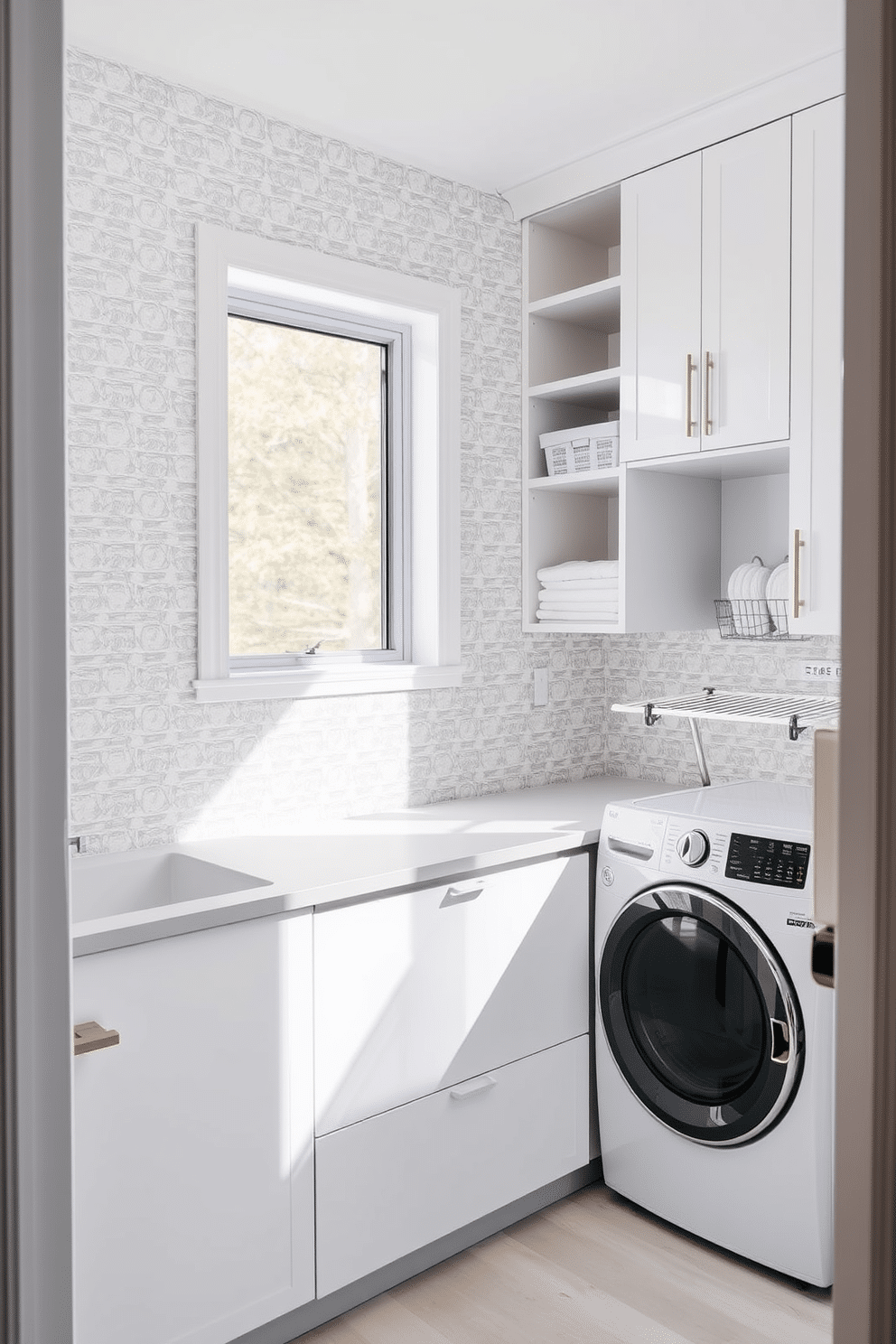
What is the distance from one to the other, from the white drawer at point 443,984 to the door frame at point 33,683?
1.09 metres

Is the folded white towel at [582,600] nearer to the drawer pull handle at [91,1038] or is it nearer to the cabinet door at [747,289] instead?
the cabinet door at [747,289]

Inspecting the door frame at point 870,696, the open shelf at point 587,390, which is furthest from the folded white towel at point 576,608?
the door frame at point 870,696

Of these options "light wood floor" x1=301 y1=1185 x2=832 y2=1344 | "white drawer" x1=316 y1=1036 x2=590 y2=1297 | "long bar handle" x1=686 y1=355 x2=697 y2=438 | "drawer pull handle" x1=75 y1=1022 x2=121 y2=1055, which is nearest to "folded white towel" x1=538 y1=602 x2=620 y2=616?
"long bar handle" x1=686 y1=355 x2=697 y2=438

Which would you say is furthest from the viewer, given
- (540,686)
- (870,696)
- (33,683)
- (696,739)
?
(540,686)

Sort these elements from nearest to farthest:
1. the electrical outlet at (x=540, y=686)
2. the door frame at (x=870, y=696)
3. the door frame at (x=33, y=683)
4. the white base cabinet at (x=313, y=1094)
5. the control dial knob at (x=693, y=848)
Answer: the door frame at (x=870, y=696) < the door frame at (x=33, y=683) < the white base cabinet at (x=313, y=1094) < the control dial knob at (x=693, y=848) < the electrical outlet at (x=540, y=686)

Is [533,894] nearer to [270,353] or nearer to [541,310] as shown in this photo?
[270,353]

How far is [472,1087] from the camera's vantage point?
2.23 m

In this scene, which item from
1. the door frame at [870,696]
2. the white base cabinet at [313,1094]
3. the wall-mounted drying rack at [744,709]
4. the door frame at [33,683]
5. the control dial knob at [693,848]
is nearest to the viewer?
the door frame at [870,696]

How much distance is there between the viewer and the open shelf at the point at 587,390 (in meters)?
2.86

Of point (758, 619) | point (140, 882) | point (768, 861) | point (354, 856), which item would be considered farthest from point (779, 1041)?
point (140, 882)

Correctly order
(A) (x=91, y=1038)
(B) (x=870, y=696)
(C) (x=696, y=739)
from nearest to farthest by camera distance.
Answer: (B) (x=870, y=696) → (A) (x=91, y=1038) → (C) (x=696, y=739)

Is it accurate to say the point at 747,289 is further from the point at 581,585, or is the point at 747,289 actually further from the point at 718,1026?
the point at 718,1026

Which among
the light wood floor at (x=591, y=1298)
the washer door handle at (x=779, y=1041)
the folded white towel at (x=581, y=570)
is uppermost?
the folded white towel at (x=581, y=570)

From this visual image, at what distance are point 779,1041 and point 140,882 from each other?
133 centimetres
